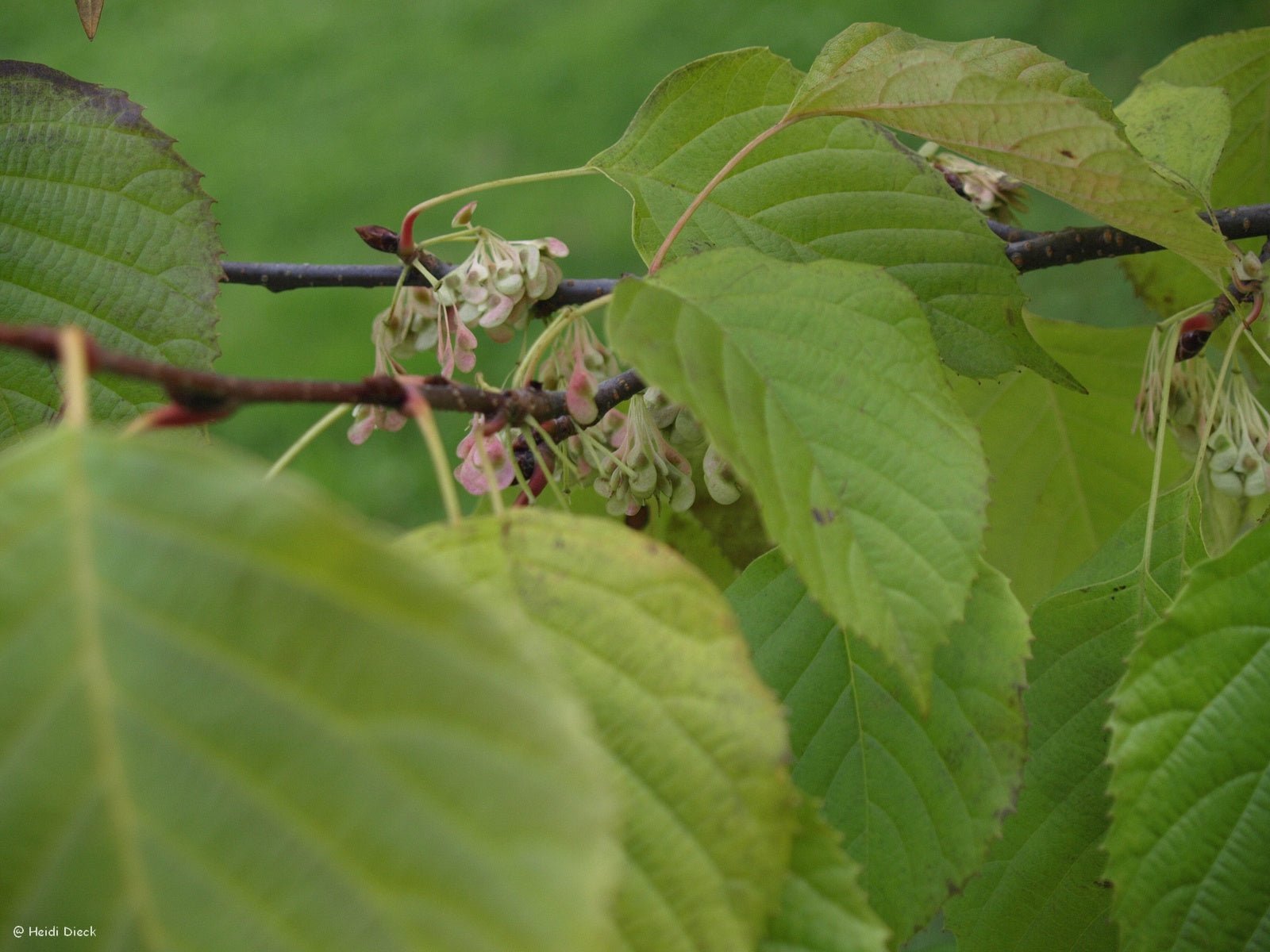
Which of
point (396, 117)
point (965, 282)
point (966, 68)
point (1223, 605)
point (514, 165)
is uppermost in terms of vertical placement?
point (396, 117)

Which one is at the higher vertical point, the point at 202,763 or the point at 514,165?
the point at 514,165

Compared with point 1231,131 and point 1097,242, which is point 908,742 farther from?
point 1231,131

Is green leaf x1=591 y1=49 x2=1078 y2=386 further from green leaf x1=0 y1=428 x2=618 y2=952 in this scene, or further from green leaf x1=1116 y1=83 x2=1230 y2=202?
green leaf x1=0 y1=428 x2=618 y2=952

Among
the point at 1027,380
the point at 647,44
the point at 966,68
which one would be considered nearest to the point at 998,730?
the point at 966,68

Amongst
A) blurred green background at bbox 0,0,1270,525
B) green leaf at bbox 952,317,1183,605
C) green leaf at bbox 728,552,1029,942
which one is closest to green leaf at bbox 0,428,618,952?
green leaf at bbox 728,552,1029,942

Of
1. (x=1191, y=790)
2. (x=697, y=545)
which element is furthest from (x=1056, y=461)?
(x=1191, y=790)

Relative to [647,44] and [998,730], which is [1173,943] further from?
[647,44]

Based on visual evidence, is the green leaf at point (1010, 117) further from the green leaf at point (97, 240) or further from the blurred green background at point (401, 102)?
the blurred green background at point (401, 102)
